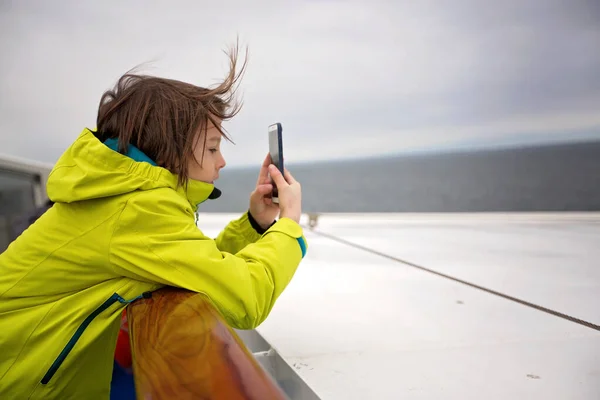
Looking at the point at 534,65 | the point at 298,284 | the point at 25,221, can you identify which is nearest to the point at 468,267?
the point at 298,284

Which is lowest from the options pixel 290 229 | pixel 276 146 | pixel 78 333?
pixel 78 333

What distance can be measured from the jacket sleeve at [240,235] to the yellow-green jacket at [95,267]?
0.28 m

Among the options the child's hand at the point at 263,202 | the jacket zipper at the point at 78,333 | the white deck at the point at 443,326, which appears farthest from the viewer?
the child's hand at the point at 263,202

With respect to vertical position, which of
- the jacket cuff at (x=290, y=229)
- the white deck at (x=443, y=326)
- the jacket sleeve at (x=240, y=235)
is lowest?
the white deck at (x=443, y=326)

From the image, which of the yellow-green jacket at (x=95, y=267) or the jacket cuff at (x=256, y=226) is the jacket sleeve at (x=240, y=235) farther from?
the yellow-green jacket at (x=95, y=267)

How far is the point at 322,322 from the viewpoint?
949 millimetres

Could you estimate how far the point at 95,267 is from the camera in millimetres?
481

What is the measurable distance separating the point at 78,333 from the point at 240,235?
365mm

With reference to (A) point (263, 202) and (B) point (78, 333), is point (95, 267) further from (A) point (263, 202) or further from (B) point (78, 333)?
(A) point (263, 202)

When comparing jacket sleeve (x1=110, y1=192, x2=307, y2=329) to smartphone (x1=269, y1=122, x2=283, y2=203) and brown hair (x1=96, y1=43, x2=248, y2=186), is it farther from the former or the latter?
smartphone (x1=269, y1=122, x2=283, y2=203)

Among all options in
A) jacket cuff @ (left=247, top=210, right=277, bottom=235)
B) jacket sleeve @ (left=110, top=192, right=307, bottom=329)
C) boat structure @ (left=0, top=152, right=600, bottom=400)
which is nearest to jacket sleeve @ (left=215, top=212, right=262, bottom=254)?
jacket cuff @ (left=247, top=210, right=277, bottom=235)

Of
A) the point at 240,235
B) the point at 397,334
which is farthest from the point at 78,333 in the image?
the point at 397,334

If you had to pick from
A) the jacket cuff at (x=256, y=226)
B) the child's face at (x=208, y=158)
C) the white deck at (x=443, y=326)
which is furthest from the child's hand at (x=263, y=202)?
the white deck at (x=443, y=326)

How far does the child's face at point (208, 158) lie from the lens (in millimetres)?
584
